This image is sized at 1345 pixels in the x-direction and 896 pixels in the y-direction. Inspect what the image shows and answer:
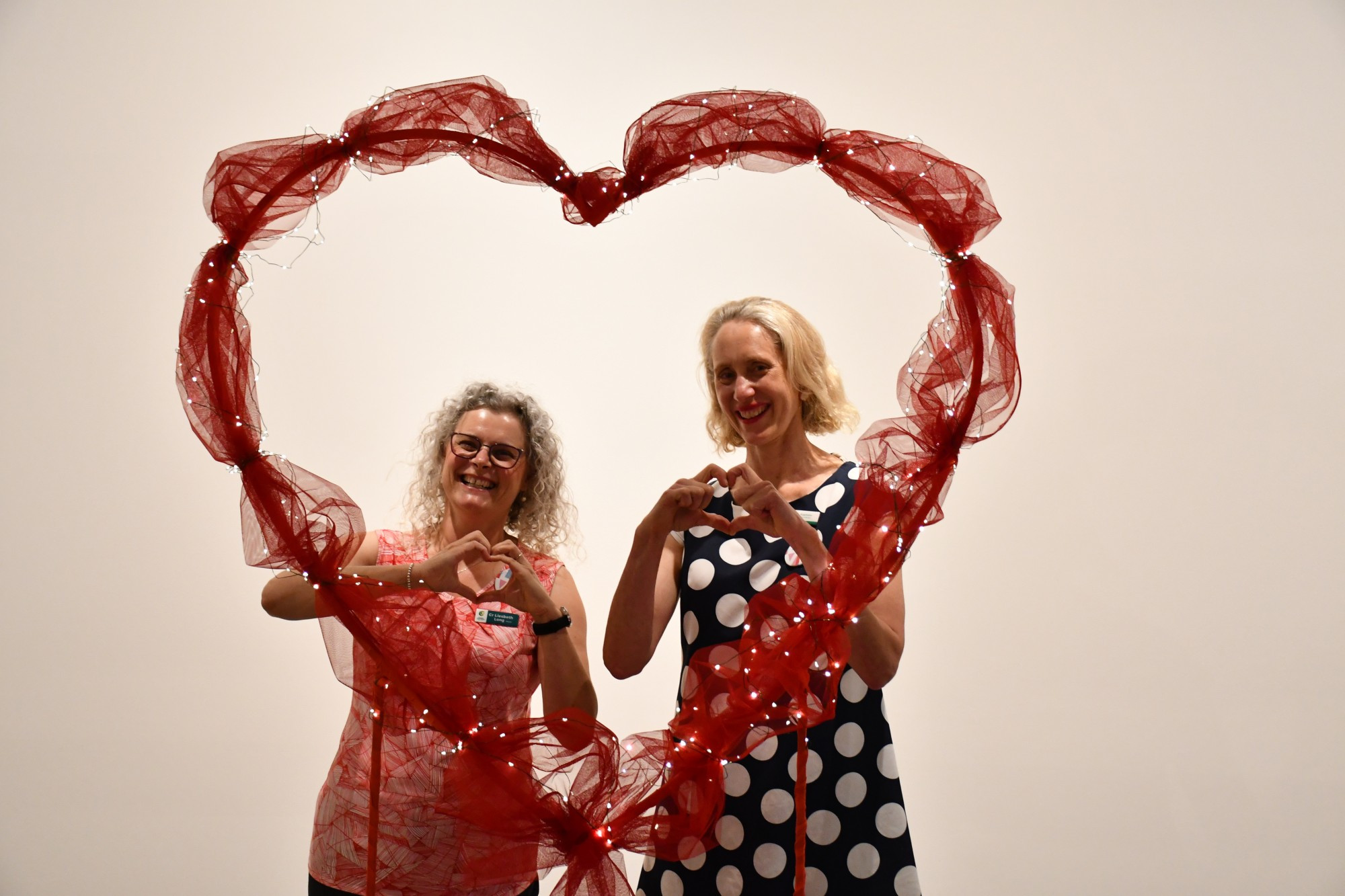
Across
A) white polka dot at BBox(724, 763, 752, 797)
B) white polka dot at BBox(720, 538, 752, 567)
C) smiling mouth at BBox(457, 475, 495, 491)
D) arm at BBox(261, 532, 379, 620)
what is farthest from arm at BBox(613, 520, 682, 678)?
arm at BBox(261, 532, 379, 620)

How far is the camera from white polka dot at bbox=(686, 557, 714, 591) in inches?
65.2

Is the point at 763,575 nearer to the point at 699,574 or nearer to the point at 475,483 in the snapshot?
the point at 699,574

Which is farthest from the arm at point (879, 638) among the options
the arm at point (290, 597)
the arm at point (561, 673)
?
the arm at point (290, 597)

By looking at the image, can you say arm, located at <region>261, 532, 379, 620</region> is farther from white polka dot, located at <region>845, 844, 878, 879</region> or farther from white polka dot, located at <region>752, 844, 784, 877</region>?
white polka dot, located at <region>845, 844, 878, 879</region>

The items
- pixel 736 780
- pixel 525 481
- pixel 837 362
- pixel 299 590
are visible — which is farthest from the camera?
pixel 837 362

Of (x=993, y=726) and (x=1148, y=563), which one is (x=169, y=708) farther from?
(x=1148, y=563)

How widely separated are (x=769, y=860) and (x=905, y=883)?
232mm

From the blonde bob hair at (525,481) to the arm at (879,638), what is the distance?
69 centimetres

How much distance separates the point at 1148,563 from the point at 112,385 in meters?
2.73

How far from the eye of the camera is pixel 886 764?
161cm

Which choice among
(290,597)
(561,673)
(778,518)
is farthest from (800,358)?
(290,597)

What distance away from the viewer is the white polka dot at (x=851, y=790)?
158 centimetres

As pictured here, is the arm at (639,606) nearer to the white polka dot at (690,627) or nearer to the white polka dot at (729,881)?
the white polka dot at (690,627)

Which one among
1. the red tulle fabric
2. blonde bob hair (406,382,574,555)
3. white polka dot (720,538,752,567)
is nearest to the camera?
the red tulle fabric
